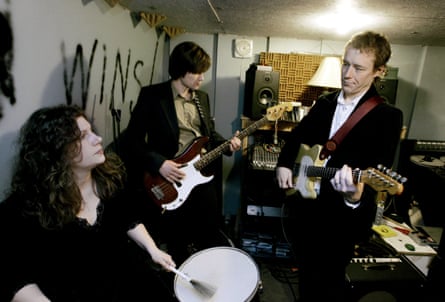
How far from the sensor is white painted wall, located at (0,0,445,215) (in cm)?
110

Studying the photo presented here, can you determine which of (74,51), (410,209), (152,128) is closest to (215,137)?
(152,128)

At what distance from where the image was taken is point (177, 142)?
1.95 metres

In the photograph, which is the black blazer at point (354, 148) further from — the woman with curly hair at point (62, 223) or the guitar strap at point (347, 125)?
the woman with curly hair at point (62, 223)

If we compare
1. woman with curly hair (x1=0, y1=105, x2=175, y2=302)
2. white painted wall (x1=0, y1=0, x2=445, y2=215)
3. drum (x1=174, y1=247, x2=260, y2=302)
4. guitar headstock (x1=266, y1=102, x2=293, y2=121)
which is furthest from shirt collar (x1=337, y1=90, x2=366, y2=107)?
white painted wall (x1=0, y1=0, x2=445, y2=215)

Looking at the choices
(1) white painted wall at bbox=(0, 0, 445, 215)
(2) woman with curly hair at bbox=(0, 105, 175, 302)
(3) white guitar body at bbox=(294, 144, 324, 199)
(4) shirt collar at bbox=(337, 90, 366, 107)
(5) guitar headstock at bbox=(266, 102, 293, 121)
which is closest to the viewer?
(2) woman with curly hair at bbox=(0, 105, 175, 302)

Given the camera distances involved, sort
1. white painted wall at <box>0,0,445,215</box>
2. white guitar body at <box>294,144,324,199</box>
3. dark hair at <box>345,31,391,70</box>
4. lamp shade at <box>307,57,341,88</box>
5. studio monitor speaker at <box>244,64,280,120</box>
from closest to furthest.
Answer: white painted wall at <box>0,0,445,215</box>, dark hair at <box>345,31,391,70</box>, white guitar body at <box>294,144,324,199</box>, lamp shade at <box>307,57,341,88</box>, studio monitor speaker at <box>244,64,280,120</box>

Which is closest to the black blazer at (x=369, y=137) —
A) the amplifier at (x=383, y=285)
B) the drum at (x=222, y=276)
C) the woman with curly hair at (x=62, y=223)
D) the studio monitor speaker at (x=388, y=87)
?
the drum at (x=222, y=276)

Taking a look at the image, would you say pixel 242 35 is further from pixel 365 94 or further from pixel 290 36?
pixel 365 94

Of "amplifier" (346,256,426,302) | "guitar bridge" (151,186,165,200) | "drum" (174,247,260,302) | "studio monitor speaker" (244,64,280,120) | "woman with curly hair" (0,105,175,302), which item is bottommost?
"amplifier" (346,256,426,302)

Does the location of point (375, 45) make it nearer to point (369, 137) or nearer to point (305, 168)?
point (369, 137)

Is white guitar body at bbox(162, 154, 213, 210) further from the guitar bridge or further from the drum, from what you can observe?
the drum

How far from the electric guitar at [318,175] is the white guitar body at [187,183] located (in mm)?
654

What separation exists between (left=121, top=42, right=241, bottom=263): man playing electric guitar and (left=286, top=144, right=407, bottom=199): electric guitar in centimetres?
61

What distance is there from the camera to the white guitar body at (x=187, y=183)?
1.90 m
